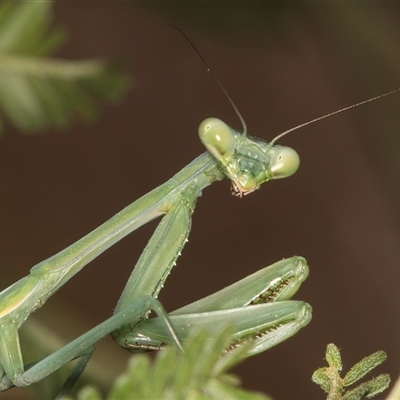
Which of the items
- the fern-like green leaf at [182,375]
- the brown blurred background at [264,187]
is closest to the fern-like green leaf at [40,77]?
the fern-like green leaf at [182,375]

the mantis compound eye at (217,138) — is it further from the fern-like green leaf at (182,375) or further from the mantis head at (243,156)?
the fern-like green leaf at (182,375)

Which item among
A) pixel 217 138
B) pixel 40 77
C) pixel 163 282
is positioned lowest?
pixel 163 282

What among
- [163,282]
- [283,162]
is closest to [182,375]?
[163,282]

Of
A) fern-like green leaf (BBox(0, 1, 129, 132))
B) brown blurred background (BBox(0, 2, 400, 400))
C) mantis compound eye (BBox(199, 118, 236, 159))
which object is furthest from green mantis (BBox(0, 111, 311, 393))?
brown blurred background (BBox(0, 2, 400, 400))

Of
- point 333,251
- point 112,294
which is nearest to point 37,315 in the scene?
point 112,294

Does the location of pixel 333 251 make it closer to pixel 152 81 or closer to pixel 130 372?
pixel 152 81

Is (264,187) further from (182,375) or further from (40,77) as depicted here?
(182,375)
